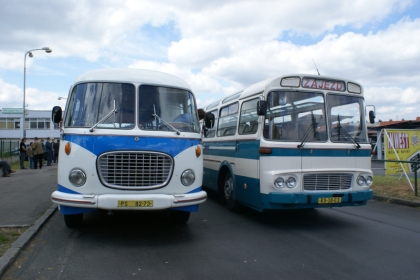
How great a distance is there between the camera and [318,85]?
8.12 meters

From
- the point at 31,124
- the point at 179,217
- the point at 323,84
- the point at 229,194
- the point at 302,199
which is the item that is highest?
the point at 31,124

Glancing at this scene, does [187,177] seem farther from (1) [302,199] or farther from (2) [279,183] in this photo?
(1) [302,199]

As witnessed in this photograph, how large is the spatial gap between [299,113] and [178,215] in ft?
9.87

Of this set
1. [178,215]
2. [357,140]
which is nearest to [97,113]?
[178,215]

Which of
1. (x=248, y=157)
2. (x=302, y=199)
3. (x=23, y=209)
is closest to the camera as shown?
(x=302, y=199)

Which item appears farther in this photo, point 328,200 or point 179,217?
point 179,217

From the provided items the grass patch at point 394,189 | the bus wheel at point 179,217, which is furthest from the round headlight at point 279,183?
the grass patch at point 394,189

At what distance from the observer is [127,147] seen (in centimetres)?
652

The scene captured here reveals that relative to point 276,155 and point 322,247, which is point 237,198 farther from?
point 322,247

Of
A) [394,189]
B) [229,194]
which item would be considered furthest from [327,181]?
[394,189]

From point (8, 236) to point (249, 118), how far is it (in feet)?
16.3

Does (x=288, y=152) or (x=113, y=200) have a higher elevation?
(x=288, y=152)

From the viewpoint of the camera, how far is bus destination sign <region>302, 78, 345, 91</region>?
804 centimetres

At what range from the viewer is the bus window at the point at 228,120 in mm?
9723
